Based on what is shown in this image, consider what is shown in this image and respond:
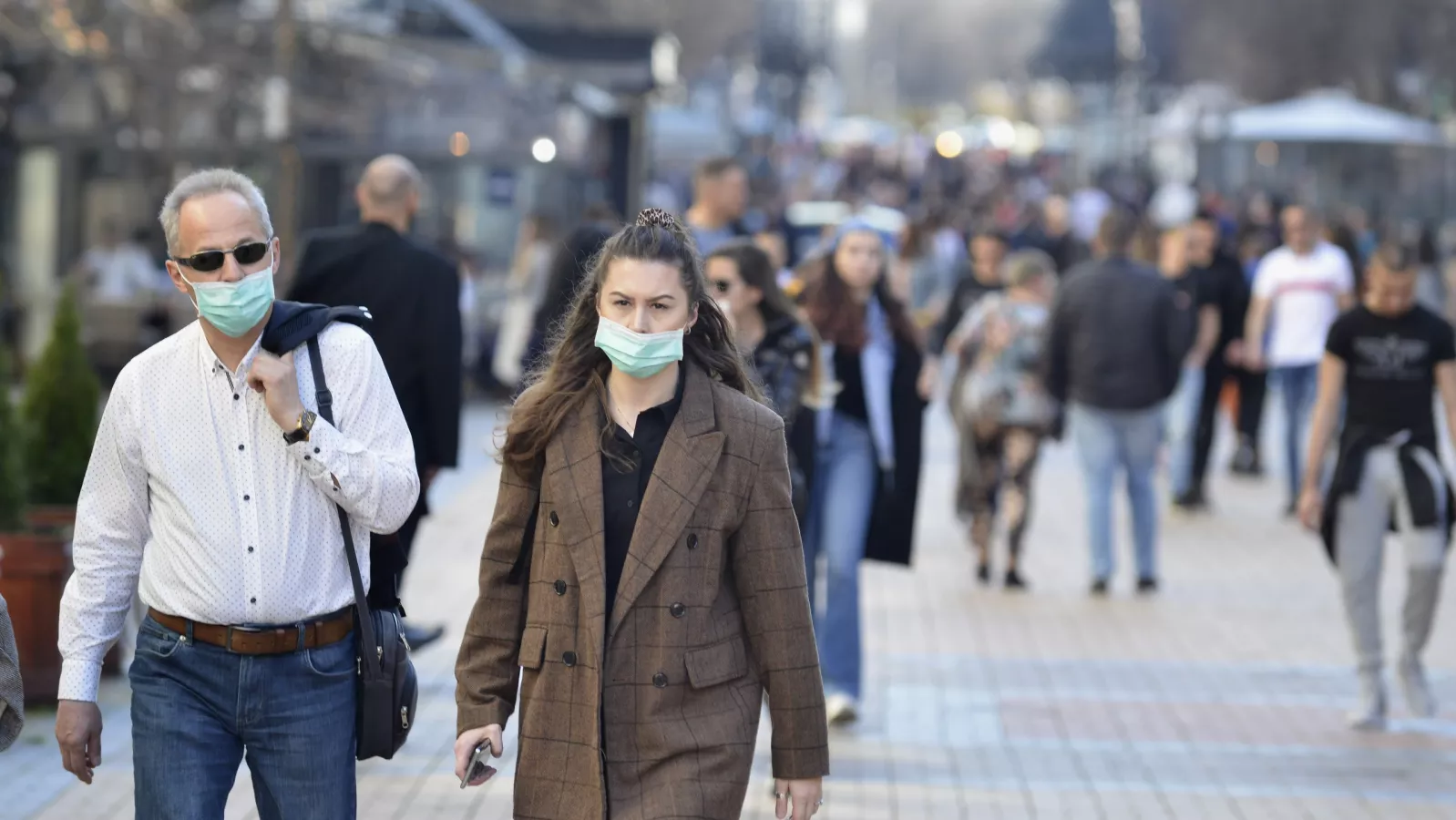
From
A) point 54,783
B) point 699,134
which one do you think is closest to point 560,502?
point 54,783

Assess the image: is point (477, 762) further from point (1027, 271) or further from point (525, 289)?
point (525, 289)

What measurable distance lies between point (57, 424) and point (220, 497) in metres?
5.02

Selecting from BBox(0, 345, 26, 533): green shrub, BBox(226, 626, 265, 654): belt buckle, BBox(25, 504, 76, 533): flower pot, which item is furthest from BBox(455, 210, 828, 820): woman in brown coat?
BBox(25, 504, 76, 533): flower pot

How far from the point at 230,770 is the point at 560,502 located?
0.81 metres

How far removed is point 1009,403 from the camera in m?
11.1

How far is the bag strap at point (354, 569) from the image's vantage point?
13.3 feet

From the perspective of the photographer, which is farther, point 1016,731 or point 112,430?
point 1016,731

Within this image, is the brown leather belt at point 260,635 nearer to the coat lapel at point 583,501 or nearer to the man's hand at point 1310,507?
the coat lapel at point 583,501

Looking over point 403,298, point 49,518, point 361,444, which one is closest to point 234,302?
point 361,444

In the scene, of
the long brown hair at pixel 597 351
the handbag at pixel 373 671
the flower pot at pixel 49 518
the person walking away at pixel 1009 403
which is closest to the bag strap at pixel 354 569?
the handbag at pixel 373 671

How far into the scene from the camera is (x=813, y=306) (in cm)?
801

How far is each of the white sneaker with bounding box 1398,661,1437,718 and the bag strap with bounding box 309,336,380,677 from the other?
5111mm

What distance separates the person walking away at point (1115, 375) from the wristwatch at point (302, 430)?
7.71 m

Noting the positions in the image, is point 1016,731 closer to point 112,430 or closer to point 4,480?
point 4,480
